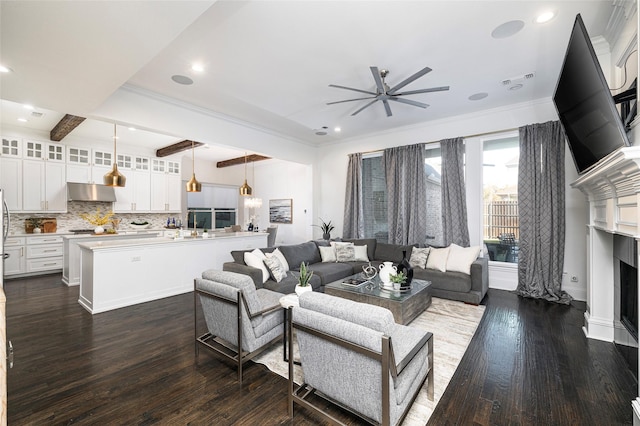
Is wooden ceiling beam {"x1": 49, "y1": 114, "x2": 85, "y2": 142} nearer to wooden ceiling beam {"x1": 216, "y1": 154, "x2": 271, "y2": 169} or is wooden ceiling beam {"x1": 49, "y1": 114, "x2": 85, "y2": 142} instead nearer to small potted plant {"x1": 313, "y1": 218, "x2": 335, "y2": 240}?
wooden ceiling beam {"x1": 216, "y1": 154, "x2": 271, "y2": 169}

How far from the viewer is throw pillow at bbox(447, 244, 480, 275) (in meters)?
4.43

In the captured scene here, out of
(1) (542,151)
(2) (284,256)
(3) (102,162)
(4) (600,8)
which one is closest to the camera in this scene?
(4) (600,8)

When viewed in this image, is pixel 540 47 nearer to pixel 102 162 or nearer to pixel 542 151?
pixel 542 151

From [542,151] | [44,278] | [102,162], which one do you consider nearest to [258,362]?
[542,151]

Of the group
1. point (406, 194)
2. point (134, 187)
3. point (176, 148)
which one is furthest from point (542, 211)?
point (134, 187)

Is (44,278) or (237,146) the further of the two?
(44,278)

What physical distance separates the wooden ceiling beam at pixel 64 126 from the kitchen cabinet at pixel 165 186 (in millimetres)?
2071

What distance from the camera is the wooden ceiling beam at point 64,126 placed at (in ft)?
16.1

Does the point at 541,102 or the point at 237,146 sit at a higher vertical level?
the point at 541,102

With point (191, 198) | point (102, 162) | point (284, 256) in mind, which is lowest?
point (284, 256)

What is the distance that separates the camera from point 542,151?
450 cm

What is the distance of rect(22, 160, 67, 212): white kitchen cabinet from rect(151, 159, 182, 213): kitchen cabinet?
6.15ft

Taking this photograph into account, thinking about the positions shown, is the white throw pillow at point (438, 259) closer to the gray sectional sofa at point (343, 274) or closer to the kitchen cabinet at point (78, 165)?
the gray sectional sofa at point (343, 274)

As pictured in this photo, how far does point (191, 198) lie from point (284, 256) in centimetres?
582
